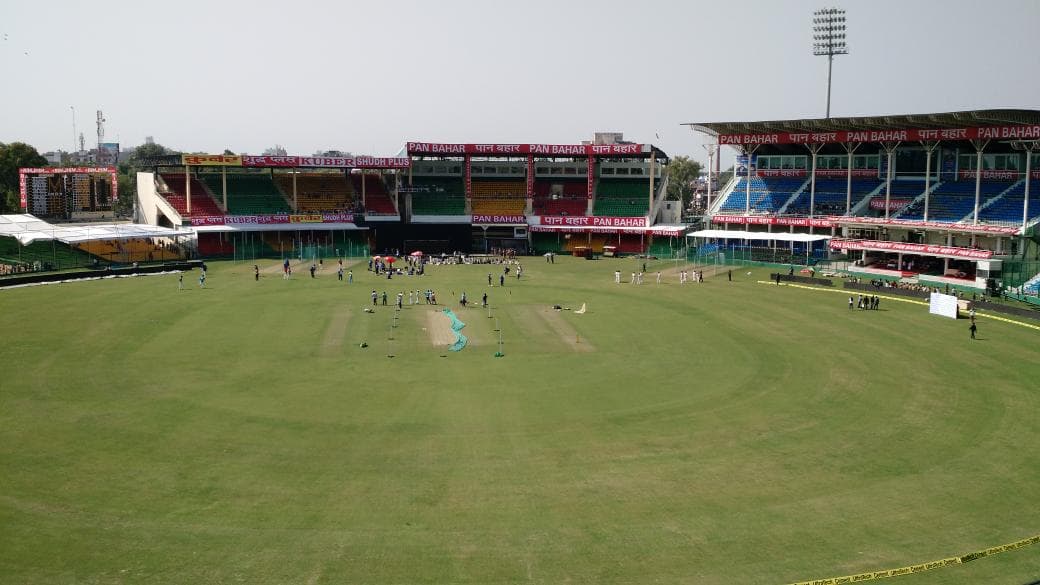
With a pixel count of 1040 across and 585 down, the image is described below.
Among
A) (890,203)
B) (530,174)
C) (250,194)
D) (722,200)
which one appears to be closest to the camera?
(890,203)

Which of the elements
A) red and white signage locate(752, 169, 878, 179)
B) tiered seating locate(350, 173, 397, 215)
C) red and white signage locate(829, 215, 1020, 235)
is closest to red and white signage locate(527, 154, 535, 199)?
tiered seating locate(350, 173, 397, 215)

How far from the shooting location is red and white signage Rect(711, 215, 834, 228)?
3634 inches

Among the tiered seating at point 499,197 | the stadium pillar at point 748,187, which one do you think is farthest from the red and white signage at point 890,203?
the tiered seating at point 499,197

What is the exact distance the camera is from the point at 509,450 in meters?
30.8

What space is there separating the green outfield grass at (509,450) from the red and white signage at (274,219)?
132ft

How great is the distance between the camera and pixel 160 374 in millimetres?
40688

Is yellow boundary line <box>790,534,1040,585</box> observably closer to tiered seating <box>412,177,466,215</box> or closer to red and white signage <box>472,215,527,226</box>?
red and white signage <box>472,215,527,226</box>

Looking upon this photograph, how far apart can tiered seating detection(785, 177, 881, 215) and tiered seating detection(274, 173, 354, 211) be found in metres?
53.8

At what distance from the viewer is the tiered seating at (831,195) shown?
312ft

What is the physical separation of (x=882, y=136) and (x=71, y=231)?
81.8 m

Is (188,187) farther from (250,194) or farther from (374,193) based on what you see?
(374,193)

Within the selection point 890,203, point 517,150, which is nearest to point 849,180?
point 890,203

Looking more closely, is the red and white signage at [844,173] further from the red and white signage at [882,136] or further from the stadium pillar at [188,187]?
the stadium pillar at [188,187]

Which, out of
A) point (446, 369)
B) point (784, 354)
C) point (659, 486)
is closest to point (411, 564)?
point (659, 486)
